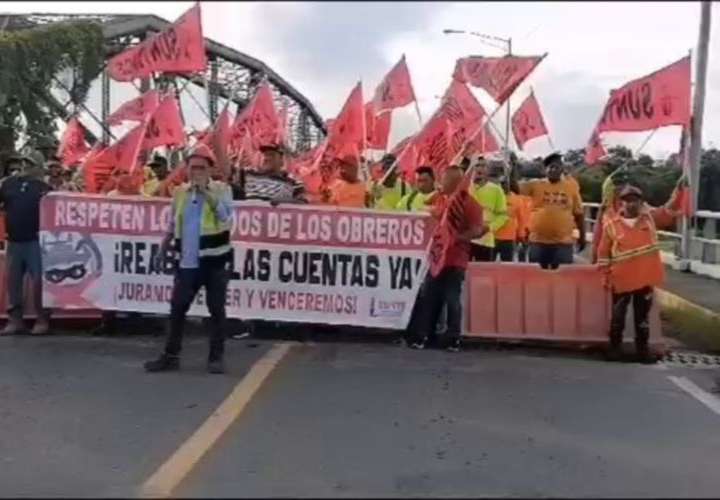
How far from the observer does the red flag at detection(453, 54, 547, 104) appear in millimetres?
13148

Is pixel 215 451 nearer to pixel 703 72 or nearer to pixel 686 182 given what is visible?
pixel 686 182

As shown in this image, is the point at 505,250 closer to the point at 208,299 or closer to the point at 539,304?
the point at 539,304

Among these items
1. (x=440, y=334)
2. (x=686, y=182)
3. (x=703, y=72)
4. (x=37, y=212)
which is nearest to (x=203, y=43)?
(x=37, y=212)

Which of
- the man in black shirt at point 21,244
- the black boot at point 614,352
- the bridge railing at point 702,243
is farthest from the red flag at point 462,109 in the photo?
the man in black shirt at point 21,244

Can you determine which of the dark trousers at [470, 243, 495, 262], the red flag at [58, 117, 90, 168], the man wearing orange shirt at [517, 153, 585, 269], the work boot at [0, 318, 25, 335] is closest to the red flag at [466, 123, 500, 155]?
the man wearing orange shirt at [517, 153, 585, 269]

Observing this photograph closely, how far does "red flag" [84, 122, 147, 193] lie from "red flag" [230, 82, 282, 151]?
5.10 m

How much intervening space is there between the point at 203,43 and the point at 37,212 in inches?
116

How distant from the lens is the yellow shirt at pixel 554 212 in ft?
43.0

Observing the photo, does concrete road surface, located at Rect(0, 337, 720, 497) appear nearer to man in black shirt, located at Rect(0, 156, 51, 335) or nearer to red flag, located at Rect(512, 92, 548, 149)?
man in black shirt, located at Rect(0, 156, 51, 335)

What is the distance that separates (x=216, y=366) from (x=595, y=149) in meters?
5.77

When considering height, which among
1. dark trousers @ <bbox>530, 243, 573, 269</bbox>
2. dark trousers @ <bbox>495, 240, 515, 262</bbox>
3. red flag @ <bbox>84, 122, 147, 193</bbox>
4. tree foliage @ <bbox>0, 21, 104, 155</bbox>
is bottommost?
dark trousers @ <bbox>495, 240, 515, 262</bbox>

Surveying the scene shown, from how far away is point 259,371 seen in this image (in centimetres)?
1020

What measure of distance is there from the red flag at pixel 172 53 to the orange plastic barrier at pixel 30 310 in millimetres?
2963

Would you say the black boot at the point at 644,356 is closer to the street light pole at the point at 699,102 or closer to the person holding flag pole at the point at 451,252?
the person holding flag pole at the point at 451,252
